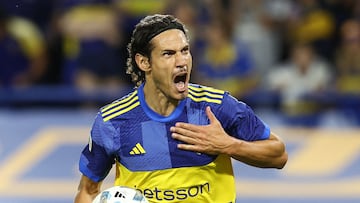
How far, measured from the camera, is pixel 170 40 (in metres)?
5.81

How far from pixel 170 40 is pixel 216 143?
61 cm

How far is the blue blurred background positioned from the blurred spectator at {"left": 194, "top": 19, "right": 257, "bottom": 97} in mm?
11

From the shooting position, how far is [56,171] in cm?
1116

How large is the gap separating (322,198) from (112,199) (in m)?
5.06

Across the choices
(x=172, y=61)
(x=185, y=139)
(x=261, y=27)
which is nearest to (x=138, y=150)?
(x=185, y=139)

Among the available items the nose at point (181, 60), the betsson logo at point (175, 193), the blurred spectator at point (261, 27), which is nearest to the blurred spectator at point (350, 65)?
the blurred spectator at point (261, 27)

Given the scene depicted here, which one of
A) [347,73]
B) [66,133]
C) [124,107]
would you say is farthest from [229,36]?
[124,107]

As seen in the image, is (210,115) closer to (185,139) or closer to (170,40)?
(185,139)

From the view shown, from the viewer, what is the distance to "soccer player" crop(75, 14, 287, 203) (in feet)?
19.1

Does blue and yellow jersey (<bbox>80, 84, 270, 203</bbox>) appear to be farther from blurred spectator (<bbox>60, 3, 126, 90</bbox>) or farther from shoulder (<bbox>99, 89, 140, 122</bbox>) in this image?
blurred spectator (<bbox>60, 3, 126, 90</bbox>)

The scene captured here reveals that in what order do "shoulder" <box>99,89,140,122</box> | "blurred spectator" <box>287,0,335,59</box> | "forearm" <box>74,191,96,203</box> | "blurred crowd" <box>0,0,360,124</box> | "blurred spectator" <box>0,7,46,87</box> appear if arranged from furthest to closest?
"blurred spectator" <box>0,7,46,87</box> → "blurred spectator" <box>287,0,335,59</box> → "blurred crowd" <box>0,0,360,124</box> → "forearm" <box>74,191,96,203</box> → "shoulder" <box>99,89,140,122</box>

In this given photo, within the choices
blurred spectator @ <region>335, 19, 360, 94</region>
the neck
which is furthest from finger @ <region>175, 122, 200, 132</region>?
blurred spectator @ <region>335, 19, 360, 94</region>

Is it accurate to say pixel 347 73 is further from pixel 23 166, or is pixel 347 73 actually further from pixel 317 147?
pixel 23 166

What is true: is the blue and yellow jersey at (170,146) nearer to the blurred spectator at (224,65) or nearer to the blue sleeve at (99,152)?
the blue sleeve at (99,152)
